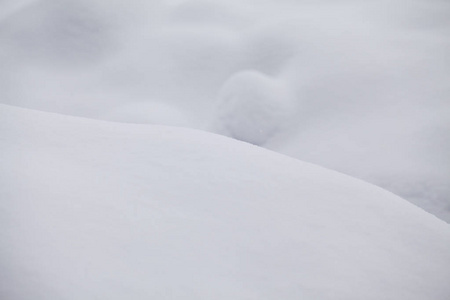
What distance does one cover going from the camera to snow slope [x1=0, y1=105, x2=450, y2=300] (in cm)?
70

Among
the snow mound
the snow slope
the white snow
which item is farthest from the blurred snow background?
the snow slope

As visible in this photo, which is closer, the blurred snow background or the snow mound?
the blurred snow background

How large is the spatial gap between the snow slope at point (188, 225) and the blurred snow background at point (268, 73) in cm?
226

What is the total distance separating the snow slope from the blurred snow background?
226 cm

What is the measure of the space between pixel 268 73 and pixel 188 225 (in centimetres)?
389

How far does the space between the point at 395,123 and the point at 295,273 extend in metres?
3.05

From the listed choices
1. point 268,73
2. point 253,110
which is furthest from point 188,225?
point 268,73

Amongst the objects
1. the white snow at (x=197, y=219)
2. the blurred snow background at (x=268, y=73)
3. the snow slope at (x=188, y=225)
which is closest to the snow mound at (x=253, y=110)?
the blurred snow background at (x=268, y=73)

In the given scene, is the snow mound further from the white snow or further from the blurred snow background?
the white snow

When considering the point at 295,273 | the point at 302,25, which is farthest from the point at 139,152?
the point at 302,25

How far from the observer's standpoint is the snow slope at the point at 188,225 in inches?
27.5

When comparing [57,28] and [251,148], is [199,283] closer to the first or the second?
[251,148]

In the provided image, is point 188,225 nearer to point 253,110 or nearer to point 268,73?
point 253,110

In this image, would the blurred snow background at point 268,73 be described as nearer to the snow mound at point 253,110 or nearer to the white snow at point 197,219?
the snow mound at point 253,110
